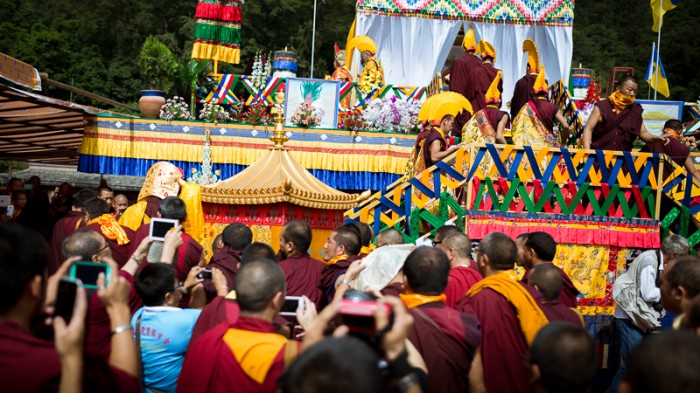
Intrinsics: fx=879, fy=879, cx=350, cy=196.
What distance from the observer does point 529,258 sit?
5.81 meters

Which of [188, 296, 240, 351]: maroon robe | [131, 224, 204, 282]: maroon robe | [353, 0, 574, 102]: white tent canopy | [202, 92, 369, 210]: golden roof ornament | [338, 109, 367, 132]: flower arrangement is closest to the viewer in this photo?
[188, 296, 240, 351]: maroon robe

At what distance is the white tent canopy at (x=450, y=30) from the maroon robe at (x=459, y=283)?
14.2 m

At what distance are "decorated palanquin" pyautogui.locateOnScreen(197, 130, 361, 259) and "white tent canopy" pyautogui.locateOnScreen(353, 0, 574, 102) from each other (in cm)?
1014

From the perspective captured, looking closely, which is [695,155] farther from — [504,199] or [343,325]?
[343,325]

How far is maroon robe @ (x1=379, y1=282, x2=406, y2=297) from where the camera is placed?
180 inches

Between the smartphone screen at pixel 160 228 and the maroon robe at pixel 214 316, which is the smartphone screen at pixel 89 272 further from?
the smartphone screen at pixel 160 228

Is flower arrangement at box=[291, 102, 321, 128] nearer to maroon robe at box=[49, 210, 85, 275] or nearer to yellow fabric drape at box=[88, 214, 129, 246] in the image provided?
maroon robe at box=[49, 210, 85, 275]

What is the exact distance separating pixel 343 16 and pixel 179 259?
120 feet

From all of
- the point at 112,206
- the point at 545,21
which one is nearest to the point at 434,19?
the point at 545,21

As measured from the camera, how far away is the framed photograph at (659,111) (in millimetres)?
17656

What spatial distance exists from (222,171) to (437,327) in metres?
10.5

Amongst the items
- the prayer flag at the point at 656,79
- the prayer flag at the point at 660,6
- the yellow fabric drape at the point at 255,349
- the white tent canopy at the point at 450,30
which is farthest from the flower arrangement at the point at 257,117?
the yellow fabric drape at the point at 255,349

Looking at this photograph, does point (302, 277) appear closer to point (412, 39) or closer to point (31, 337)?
point (31, 337)

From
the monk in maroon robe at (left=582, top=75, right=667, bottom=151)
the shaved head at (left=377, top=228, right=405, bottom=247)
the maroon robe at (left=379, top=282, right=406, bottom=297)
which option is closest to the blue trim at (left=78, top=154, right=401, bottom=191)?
the monk in maroon robe at (left=582, top=75, right=667, bottom=151)
